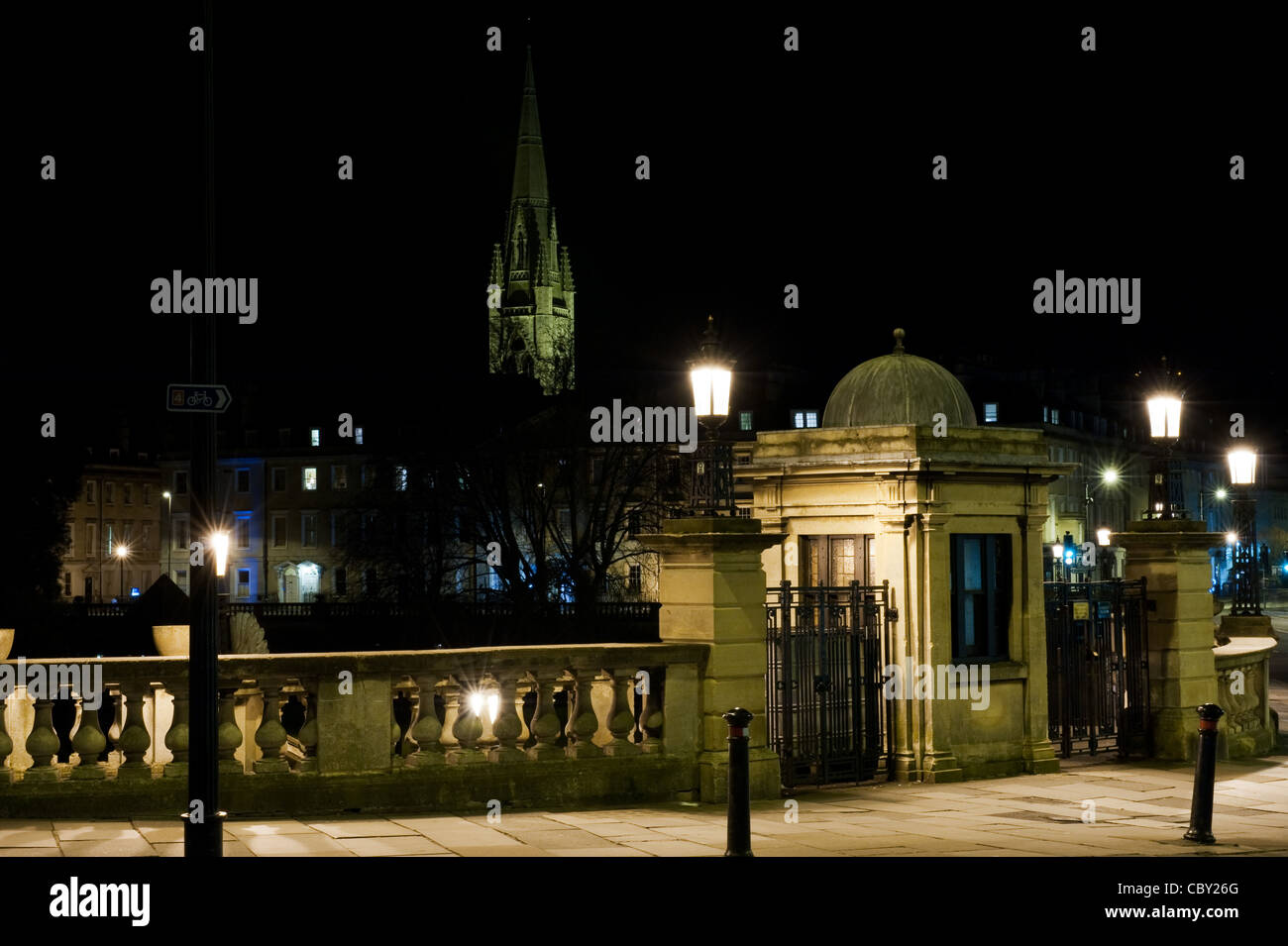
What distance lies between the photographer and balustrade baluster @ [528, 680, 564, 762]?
12656 millimetres

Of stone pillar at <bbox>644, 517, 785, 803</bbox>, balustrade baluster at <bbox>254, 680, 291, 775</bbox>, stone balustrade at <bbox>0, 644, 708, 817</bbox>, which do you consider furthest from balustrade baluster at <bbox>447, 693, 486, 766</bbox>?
stone pillar at <bbox>644, 517, 785, 803</bbox>

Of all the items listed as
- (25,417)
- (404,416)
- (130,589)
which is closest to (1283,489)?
(404,416)

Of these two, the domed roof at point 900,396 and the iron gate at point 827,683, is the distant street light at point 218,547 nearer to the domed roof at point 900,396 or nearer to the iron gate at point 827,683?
the iron gate at point 827,683

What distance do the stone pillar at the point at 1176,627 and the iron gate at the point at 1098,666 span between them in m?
0.12

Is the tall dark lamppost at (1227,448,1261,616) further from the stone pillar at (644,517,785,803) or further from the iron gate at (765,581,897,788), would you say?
the stone pillar at (644,517,785,803)

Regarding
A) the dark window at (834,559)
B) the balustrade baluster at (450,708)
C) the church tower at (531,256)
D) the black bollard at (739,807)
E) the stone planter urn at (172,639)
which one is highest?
the church tower at (531,256)

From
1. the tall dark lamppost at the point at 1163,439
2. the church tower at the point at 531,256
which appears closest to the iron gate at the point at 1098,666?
the tall dark lamppost at the point at 1163,439

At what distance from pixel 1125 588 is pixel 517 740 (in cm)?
768

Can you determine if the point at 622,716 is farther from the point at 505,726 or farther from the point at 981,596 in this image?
the point at 981,596

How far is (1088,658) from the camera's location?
55.4 ft

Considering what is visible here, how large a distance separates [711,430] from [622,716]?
260 cm

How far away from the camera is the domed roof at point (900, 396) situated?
16.0 metres

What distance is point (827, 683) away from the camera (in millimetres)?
14648

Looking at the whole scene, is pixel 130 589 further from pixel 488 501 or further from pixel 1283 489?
pixel 1283 489
